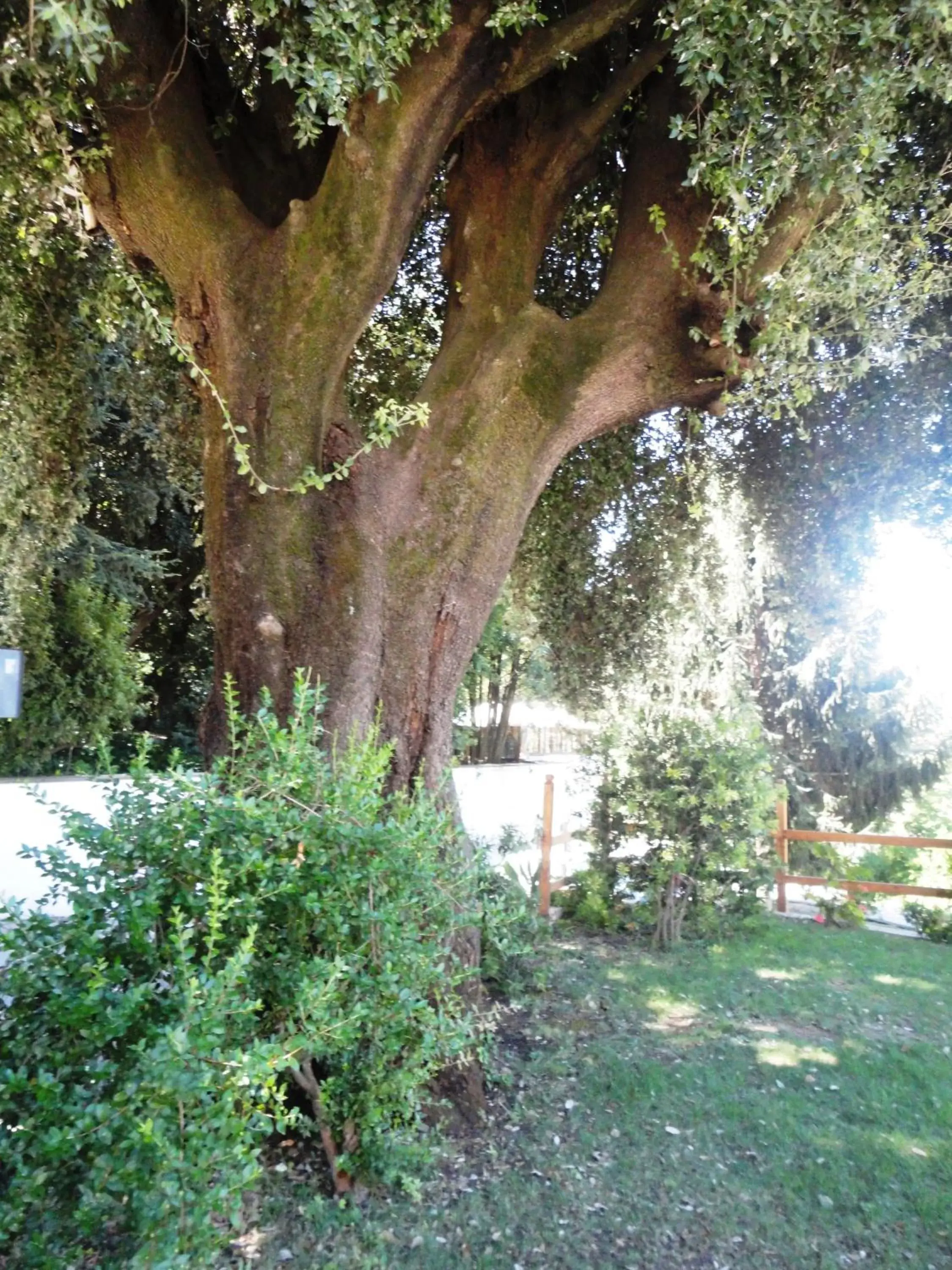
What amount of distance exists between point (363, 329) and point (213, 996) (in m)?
3.16

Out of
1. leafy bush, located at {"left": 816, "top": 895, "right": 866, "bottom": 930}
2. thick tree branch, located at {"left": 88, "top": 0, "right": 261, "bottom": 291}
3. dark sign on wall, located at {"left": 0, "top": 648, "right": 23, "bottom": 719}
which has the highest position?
thick tree branch, located at {"left": 88, "top": 0, "right": 261, "bottom": 291}

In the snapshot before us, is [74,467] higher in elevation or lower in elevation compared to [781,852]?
higher

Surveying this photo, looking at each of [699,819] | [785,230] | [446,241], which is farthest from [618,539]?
[785,230]

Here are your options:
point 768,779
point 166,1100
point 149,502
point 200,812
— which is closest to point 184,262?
point 200,812

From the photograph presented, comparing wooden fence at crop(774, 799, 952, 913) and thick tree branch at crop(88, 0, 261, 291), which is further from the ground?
thick tree branch at crop(88, 0, 261, 291)

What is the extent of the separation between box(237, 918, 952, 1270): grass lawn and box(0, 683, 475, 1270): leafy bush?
1.30 ft

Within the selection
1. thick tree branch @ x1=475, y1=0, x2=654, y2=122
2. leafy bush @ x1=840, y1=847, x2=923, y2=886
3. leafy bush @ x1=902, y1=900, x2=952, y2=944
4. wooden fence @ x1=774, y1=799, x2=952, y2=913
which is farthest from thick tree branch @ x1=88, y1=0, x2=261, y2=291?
leafy bush @ x1=840, y1=847, x2=923, y2=886

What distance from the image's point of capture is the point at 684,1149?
383cm

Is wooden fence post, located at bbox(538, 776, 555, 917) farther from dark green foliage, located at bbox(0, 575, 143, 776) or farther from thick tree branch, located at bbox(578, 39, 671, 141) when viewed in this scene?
dark green foliage, located at bbox(0, 575, 143, 776)

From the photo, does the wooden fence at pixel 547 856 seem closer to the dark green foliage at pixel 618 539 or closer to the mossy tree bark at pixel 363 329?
the dark green foliage at pixel 618 539

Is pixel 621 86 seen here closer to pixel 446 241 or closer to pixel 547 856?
pixel 446 241

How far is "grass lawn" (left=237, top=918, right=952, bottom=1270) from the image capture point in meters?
3.11

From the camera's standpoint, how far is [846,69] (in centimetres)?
424

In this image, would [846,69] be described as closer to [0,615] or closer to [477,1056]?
[477,1056]
